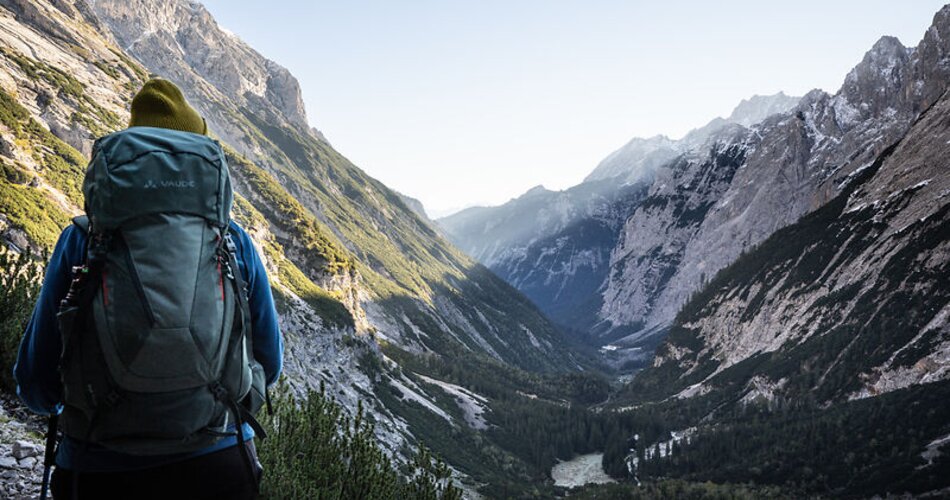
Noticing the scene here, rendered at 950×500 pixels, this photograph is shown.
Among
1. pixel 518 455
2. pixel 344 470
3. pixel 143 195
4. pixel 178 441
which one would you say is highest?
pixel 143 195

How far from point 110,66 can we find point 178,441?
11052 centimetres

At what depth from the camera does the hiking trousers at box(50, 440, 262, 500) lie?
3182mm

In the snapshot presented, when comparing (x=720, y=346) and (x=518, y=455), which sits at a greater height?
(x=720, y=346)

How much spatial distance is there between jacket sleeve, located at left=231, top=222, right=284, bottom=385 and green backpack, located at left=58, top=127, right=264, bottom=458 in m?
0.48

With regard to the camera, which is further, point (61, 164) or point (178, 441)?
point (61, 164)

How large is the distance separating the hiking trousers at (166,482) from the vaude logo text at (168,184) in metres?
1.65

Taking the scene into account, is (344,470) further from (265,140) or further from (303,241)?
(265,140)

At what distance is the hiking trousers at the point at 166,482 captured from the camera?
3.18 m

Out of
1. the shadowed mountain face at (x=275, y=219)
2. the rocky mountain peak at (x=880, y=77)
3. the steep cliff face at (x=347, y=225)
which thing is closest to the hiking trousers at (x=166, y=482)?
the shadowed mountain face at (x=275, y=219)

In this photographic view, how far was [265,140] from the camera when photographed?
171875mm

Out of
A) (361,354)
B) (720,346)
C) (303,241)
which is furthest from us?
(720,346)

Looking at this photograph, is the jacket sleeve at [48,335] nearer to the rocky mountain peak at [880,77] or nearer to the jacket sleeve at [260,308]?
the jacket sleeve at [260,308]

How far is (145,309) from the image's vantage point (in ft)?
9.89

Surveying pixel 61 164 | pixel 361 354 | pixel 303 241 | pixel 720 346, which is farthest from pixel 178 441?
pixel 720 346
